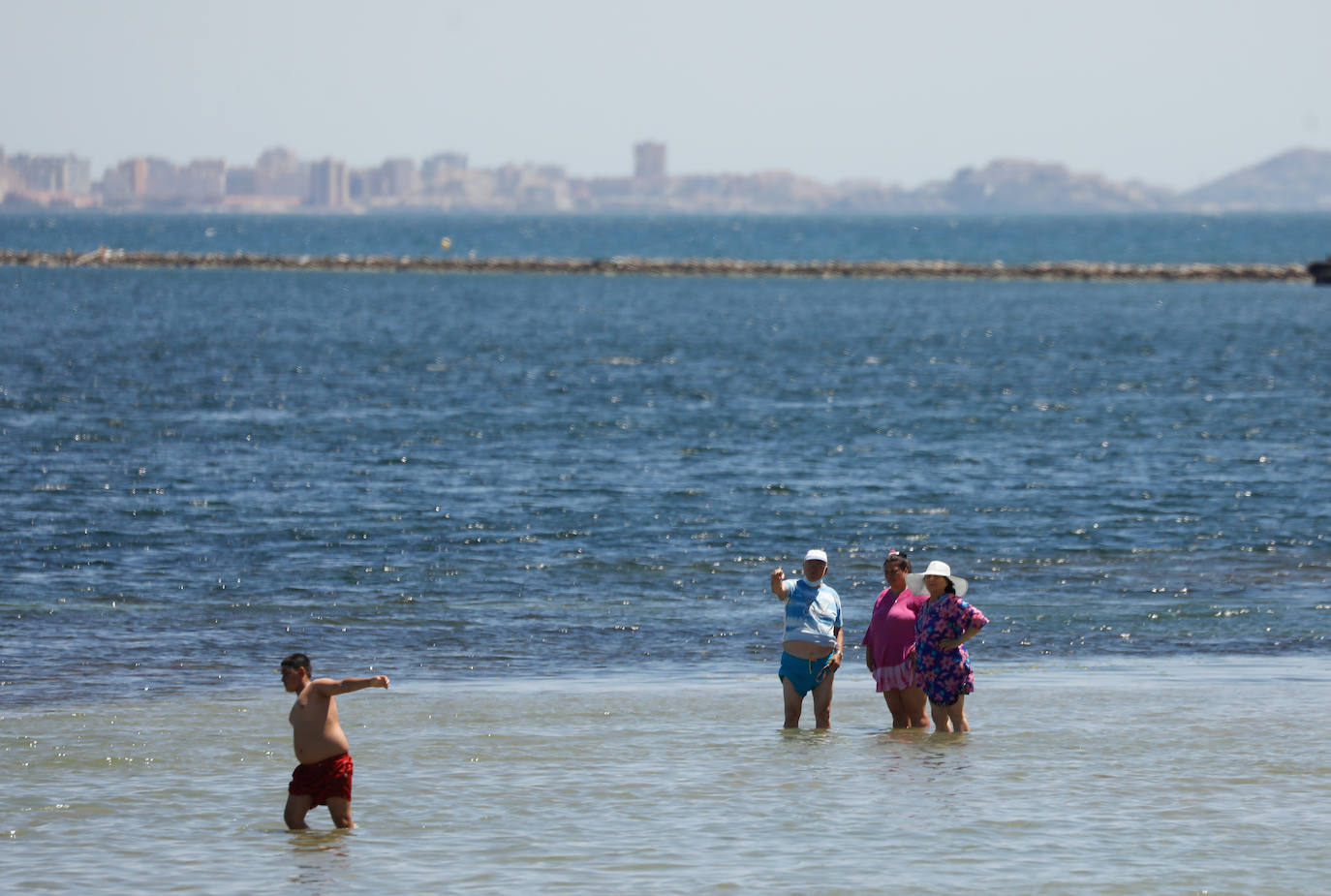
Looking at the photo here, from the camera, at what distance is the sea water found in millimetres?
12578

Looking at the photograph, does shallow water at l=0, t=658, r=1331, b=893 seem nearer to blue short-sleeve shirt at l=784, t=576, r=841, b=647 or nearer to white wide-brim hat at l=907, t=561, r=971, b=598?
blue short-sleeve shirt at l=784, t=576, r=841, b=647

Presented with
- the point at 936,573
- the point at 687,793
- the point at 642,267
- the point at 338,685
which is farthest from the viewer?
the point at 642,267

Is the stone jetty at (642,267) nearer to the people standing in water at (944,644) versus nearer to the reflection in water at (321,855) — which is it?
the people standing in water at (944,644)

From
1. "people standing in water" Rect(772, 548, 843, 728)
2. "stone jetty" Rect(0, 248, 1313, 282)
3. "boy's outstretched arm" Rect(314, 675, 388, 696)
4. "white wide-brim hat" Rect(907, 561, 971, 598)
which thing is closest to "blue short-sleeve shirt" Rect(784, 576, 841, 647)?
"people standing in water" Rect(772, 548, 843, 728)

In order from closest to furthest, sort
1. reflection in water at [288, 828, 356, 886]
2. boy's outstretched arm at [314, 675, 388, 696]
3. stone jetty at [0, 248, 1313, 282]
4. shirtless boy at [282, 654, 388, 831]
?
reflection in water at [288, 828, 356, 886]
boy's outstretched arm at [314, 675, 388, 696]
shirtless boy at [282, 654, 388, 831]
stone jetty at [0, 248, 1313, 282]

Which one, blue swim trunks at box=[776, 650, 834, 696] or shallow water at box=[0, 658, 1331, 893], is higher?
blue swim trunks at box=[776, 650, 834, 696]

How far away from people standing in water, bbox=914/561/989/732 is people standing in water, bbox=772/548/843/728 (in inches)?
29.5

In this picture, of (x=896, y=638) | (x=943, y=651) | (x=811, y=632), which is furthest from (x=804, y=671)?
(x=943, y=651)

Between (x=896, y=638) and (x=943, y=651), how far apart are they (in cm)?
47

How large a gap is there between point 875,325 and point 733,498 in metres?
58.6

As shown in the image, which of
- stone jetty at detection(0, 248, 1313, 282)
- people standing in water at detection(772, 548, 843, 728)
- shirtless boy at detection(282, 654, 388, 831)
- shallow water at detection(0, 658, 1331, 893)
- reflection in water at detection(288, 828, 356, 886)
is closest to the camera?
reflection in water at detection(288, 828, 356, 886)

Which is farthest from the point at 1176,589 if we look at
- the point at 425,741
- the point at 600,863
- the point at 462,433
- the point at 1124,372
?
the point at 1124,372

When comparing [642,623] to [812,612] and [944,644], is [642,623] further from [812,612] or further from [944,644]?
[944,644]

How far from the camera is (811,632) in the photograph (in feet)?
50.1
